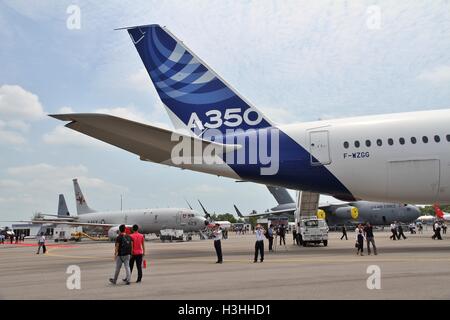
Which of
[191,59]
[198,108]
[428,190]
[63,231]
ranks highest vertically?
[191,59]

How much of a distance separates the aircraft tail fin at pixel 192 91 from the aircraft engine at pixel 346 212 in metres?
37.6

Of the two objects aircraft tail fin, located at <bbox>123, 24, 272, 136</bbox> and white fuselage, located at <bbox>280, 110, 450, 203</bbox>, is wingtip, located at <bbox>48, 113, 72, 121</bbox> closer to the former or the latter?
aircraft tail fin, located at <bbox>123, 24, 272, 136</bbox>

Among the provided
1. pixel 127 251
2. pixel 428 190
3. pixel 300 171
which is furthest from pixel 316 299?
pixel 428 190

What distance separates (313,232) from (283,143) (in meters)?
7.87

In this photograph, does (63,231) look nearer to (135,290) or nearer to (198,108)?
(198,108)

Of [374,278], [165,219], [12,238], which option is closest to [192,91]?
[374,278]

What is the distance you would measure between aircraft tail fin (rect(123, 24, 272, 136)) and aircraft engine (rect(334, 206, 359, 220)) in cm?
3760

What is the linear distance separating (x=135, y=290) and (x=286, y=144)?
12015 millimetres

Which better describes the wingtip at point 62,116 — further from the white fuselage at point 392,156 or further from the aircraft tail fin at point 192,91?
the white fuselage at point 392,156

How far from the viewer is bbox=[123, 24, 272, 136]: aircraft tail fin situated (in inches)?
821

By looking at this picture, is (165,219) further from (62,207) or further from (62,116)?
(62,207)

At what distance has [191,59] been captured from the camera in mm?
20891
